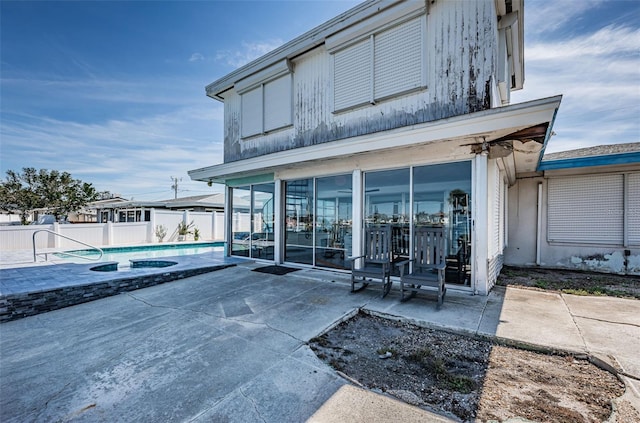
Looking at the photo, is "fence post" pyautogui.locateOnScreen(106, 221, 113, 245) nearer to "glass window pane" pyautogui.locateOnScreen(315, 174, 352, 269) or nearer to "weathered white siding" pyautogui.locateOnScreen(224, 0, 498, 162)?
"glass window pane" pyautogui.locateOnScreen(315, 174, 352, 269)

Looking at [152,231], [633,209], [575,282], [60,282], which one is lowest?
[575,282]

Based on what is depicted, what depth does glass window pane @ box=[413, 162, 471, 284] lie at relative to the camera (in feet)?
16.6

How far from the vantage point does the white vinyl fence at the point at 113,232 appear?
11031 mm

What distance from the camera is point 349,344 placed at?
3236mm

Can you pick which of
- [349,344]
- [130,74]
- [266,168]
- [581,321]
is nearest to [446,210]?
[581,321]

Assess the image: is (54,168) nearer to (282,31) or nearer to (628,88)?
(282,31)

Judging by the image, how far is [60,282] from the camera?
5.55m

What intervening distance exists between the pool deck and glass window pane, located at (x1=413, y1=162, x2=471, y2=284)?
5584 millimetres

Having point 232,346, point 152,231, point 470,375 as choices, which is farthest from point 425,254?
point 152,231

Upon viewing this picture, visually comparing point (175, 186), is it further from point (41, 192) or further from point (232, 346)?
point (232, 346)

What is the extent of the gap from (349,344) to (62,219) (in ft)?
106

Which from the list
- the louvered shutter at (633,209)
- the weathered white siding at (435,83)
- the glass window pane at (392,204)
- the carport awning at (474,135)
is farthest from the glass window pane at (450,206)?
the louvered shutter at (633,209)

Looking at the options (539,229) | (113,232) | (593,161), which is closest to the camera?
(593,161)

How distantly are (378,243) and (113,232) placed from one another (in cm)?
1361
